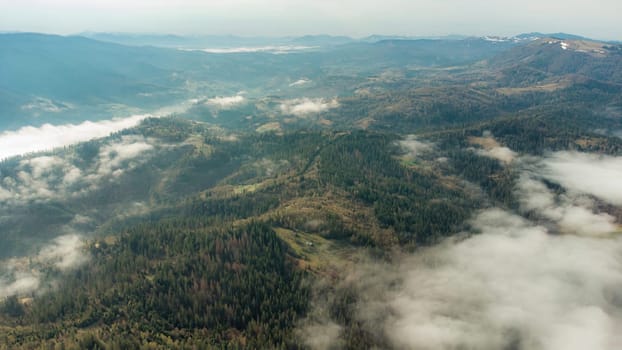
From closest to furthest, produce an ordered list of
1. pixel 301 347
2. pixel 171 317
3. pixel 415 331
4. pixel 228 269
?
1. pixel 301 347
2. pixel 171 317
3. pixel 415 331
4. pixel 228 269

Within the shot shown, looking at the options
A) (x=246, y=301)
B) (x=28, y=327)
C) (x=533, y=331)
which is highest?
(x=246, y=301)

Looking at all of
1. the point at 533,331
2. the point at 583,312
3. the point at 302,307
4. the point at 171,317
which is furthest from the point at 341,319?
the point at 583,312

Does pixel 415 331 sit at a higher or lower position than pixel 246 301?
lower

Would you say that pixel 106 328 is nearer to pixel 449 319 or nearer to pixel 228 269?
pixel 228 269

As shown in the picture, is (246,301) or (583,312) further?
(583,312)

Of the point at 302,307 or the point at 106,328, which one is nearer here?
the point at 106,328

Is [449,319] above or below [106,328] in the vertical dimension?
below

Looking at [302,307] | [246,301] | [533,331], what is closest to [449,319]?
[533,331]

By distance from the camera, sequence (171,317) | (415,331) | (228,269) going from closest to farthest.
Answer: (171,317)
(415,331)
(228,269)

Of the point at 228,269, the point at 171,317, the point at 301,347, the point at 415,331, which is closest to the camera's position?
the point at 301,347

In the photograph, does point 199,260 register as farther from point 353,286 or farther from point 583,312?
point 583,312
